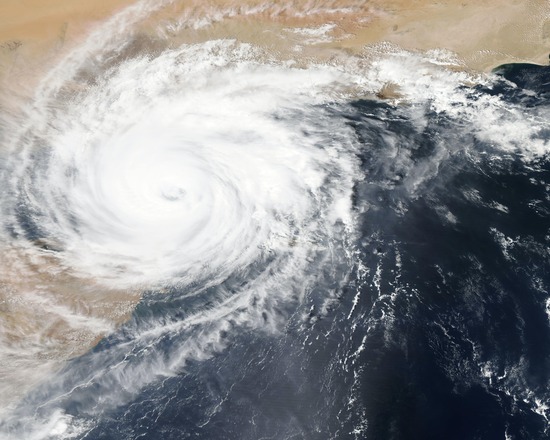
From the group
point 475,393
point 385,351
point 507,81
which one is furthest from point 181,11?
point 475,393

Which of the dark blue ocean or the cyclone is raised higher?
the cyclone

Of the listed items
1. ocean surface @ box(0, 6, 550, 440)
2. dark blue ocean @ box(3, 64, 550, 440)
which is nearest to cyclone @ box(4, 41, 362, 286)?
ocean surface @ box(0, 6, 550, 440)

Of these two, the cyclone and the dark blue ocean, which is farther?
the cyclone

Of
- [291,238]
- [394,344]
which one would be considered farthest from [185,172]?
[394,344]

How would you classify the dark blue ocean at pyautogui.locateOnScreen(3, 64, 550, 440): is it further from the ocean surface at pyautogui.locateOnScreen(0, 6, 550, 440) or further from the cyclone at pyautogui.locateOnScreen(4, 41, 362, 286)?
the cyclone at pyautogui.locateOnScreen(4, 41, 362, 286)

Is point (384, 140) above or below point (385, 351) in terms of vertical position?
above

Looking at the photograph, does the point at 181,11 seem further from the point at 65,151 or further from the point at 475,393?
the point at 475,393
